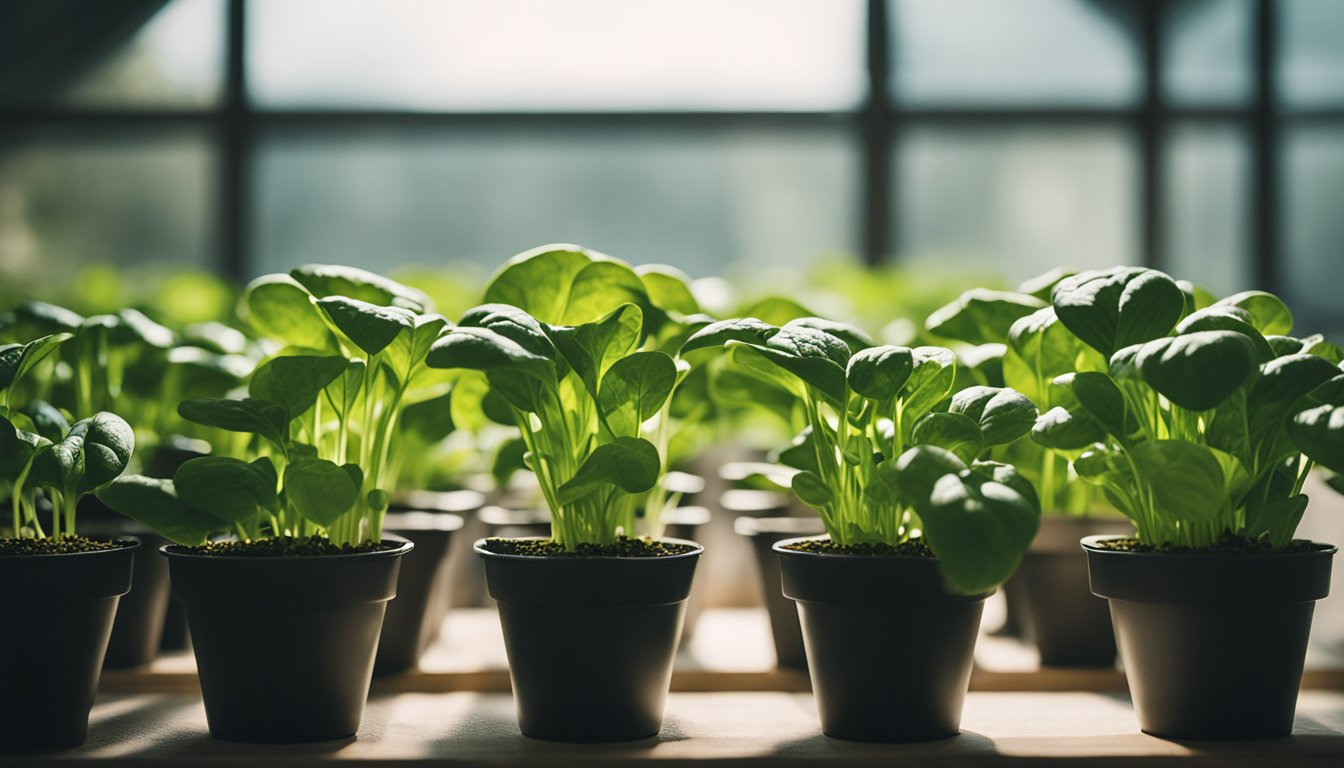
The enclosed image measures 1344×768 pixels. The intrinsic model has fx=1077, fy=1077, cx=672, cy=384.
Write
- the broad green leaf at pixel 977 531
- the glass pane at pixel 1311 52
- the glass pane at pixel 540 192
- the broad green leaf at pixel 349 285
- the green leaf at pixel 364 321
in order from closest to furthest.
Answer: the broad green leaf at pixel 977 531, the green leaf at pixel 364 321, the broad green leaf at pixel 349 285, the glass pane at pixel 1311 52, the glass pane at pixel 540 192

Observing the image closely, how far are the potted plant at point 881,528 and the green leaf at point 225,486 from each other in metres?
0.35

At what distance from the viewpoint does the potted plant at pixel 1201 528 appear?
79 centimetres

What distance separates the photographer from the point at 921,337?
3.96ft

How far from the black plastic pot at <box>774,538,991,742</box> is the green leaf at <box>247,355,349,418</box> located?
15.8 inches

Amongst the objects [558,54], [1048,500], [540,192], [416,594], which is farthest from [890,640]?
[558,54]

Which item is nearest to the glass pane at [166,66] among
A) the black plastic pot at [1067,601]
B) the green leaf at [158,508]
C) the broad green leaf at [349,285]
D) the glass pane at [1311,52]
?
the broad green leaf at [349,285]

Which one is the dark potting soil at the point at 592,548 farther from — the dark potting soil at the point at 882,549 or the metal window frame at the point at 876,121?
the metal window frame at the point at 876,121

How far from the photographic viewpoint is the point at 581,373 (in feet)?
2.79

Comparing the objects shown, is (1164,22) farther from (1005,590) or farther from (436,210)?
(1005,590)

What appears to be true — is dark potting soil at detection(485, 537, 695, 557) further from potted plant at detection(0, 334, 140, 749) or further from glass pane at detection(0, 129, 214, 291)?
glass pane at detection(0, 129, 214, 291)

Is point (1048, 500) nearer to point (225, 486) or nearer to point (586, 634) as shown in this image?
point (586, 634)

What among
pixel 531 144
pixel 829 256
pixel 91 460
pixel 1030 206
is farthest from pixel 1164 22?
pixel 91 460

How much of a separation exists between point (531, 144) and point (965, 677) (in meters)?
2.27

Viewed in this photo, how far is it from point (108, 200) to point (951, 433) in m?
2.74
